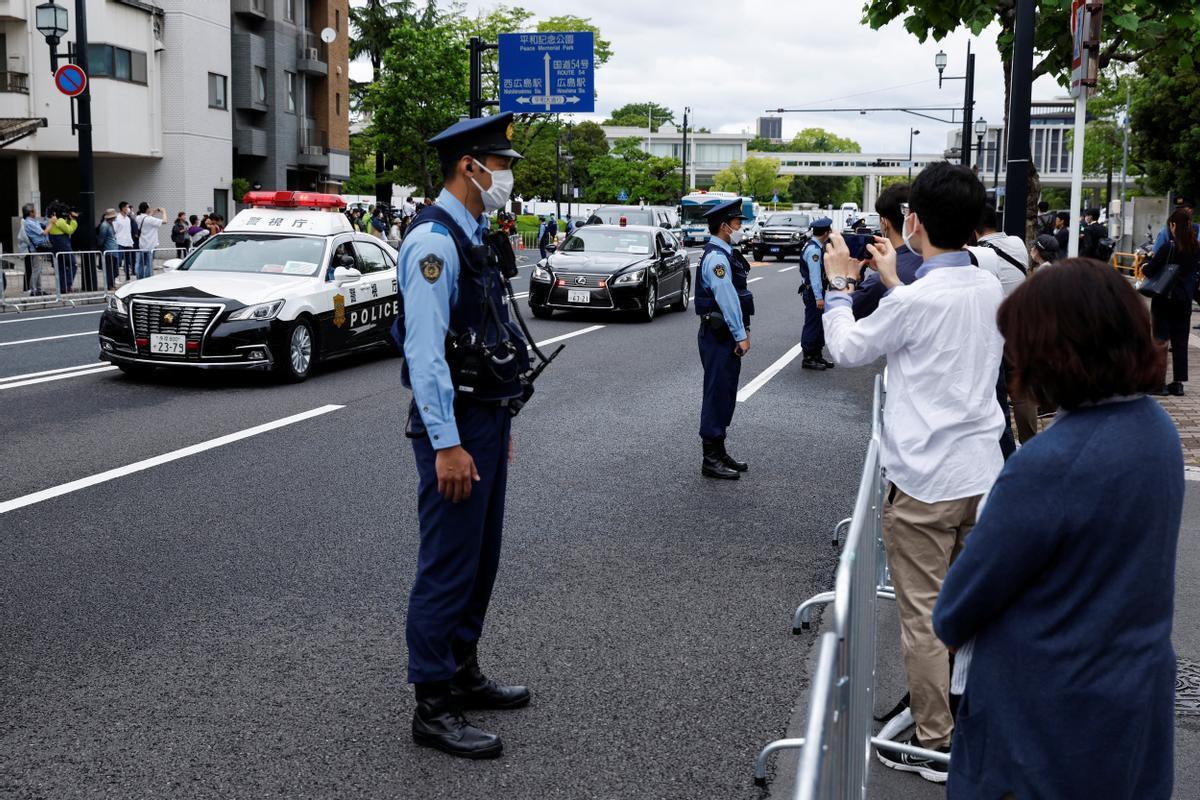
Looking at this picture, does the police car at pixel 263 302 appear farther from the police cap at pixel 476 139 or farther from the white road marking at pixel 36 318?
the police cap at pixel 476 139

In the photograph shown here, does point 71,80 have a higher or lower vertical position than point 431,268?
higher

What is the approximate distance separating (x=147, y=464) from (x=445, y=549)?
16.6 ft

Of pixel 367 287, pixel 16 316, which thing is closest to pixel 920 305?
pixel 367 287

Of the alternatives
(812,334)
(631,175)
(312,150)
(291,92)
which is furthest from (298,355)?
(631,175)

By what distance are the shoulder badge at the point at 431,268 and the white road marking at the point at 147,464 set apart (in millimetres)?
4340

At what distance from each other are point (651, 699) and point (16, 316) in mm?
17400

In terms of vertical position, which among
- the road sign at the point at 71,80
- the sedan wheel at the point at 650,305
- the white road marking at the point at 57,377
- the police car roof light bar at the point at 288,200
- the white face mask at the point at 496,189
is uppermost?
the road sign at the point at 71,80

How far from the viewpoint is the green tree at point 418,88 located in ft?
167

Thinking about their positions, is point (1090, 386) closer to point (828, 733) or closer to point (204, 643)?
point (828, 733)

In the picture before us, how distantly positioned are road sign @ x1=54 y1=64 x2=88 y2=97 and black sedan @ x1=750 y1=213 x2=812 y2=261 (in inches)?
963

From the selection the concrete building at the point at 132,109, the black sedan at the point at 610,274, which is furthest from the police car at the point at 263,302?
the concrete building at the point at 132,109

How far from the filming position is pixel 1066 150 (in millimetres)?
128500

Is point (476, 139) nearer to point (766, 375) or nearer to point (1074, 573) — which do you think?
point (1074, 573)

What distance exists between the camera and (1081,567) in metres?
2.09
